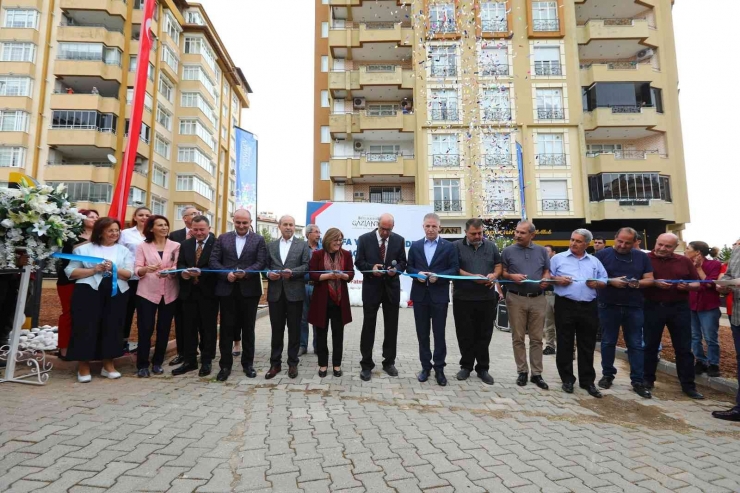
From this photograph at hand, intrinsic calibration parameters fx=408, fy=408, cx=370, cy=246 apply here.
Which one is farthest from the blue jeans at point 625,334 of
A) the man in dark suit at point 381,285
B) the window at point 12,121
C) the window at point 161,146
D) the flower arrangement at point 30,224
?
the window at point 12,121

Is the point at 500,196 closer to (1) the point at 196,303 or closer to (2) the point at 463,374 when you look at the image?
(2) the point at 463,374

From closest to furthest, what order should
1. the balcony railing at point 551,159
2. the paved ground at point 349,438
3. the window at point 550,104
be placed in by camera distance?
the paved ground at point 349,438 → the balcony railing at point 551,159 → the window at point 550,104

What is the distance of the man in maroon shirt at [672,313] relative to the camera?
17.6 feet

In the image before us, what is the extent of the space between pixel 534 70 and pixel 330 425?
3043 cm

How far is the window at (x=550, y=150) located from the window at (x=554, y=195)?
4.32ft

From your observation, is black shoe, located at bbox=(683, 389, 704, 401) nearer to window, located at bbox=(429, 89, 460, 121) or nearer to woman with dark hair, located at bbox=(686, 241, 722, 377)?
woman with dark hair, located at bbox=(686, 241, 722, 377)

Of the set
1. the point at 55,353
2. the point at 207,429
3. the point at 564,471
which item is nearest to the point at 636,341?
the point at 564,471

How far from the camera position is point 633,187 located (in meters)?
26.8

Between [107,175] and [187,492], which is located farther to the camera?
[107,175]

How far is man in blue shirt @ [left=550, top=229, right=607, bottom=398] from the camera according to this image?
535cm

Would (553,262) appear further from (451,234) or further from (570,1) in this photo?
(570,1)

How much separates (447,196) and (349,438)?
83.8 feet

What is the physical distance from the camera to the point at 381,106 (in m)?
31.7

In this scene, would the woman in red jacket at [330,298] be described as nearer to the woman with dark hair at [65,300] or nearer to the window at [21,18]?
the woman with dark hair at [65,300]
